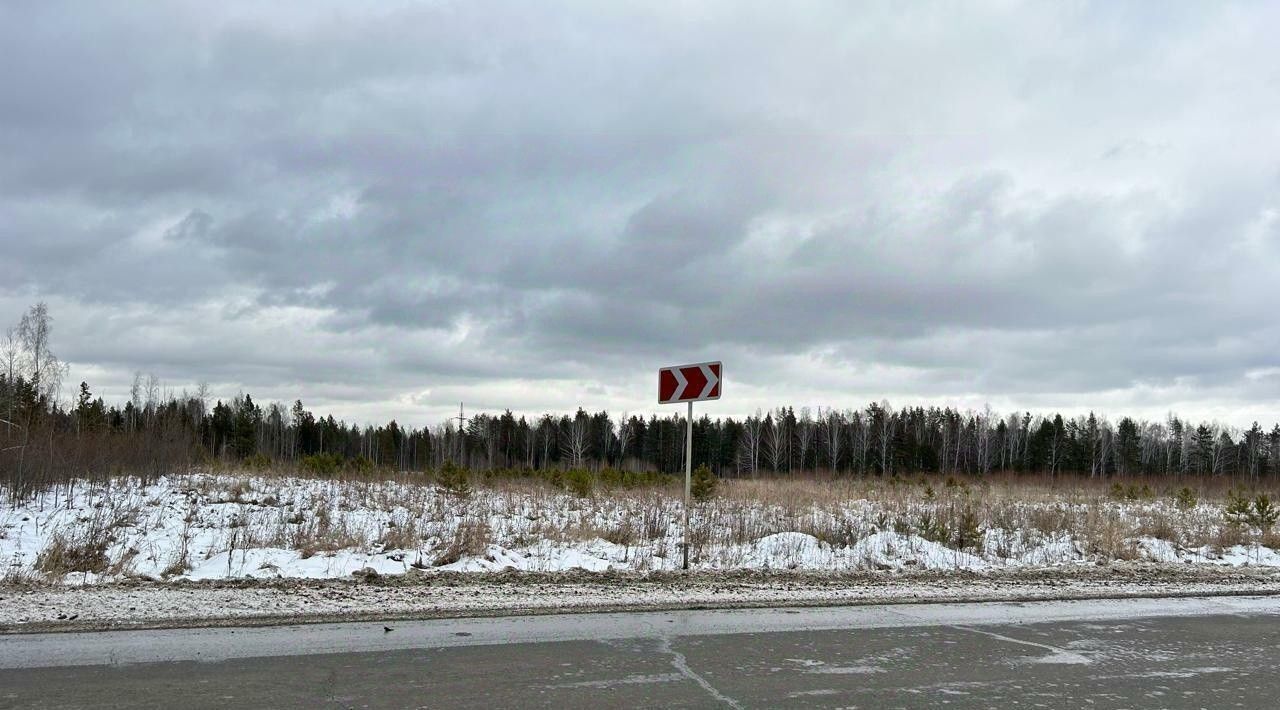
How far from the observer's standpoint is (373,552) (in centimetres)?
1291

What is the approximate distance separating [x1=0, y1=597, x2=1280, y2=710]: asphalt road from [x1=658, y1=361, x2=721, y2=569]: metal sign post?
339cm

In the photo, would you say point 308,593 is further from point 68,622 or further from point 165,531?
point 165,531

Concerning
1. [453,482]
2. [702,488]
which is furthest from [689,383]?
[453,482]

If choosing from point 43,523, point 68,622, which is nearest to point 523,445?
point 43,523

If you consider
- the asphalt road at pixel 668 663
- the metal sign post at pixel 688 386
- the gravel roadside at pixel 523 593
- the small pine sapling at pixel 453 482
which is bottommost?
the gravel roadside at pixel 523 593

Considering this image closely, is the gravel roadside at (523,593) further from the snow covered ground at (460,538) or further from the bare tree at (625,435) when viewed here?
the bare tree at (625,435)

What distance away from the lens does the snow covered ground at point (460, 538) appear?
1188 centimetres

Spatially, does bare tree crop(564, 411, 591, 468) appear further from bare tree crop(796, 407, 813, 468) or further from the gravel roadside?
the gravel roadside

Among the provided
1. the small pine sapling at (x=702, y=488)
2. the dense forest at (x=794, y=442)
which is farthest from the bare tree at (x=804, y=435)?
the small pine sapling at (x=702, y=488)

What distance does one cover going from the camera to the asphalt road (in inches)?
218

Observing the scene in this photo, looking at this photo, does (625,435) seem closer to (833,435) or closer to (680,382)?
(833,435)

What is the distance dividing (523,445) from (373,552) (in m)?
101

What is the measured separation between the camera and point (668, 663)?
6535mm

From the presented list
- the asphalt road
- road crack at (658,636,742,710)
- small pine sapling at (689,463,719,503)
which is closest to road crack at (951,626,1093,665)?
the asphalt road
